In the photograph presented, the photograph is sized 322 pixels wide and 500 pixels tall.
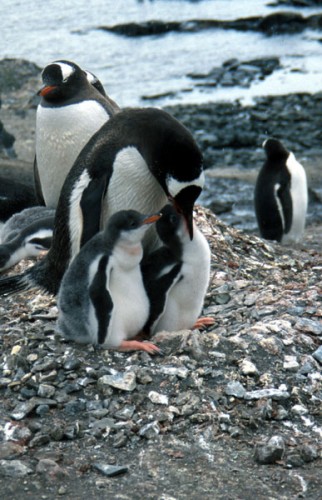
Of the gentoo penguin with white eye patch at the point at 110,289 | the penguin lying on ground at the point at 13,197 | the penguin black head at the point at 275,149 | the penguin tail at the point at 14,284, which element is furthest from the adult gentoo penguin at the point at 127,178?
the penguin black head at the point at 275,149

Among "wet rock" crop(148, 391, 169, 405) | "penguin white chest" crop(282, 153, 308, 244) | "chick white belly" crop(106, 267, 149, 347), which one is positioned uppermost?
"chick white belly" crop(106, 267, 149, 347)

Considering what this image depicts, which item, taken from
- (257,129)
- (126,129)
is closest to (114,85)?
(257,129)

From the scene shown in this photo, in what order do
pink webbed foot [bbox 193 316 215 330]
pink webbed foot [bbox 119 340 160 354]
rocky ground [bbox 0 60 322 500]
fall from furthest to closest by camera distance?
pink webbed foot [bbox 193 316 215 330] < pink webbed foot [bbox 119 340 160 354] < rocky ground [bbox 0 60 322 500]

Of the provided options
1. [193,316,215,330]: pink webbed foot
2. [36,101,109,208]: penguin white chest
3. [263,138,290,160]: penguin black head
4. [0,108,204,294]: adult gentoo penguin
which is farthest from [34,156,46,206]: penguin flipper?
[263,138,290,160]: penguin black head

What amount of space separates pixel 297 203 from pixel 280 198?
0.55ft

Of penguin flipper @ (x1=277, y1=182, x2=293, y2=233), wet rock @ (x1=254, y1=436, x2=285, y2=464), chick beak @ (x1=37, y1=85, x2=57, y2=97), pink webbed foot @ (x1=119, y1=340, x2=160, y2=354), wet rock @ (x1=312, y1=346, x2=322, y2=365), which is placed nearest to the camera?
wet rock @ (x1=254, y1=436, x2=285, y2=464)

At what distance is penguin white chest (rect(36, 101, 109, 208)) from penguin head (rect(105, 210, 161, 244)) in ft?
6.27

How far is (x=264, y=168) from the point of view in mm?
9172

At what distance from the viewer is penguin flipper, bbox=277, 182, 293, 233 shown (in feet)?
28.6

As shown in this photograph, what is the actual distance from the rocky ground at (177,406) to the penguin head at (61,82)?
1.33m

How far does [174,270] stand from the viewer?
3.67 m

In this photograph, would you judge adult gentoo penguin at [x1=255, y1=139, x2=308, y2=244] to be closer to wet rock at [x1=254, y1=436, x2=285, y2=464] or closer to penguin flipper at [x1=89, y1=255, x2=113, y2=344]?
penguin flipper at [x1=89, y1=255, x2=113, y2=344]

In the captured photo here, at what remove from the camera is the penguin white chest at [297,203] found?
28.8ft

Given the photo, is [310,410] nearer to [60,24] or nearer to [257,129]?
[257,129]
